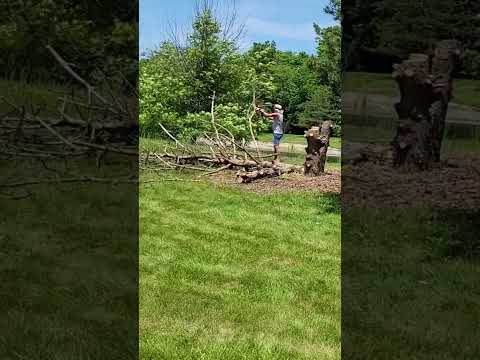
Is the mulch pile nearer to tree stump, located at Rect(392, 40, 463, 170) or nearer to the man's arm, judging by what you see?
tree stump, located at Rect(392, 40, 463, 170)

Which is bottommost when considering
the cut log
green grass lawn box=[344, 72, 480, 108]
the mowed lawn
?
the mowed lawn

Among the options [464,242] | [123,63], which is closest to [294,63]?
[123,63]

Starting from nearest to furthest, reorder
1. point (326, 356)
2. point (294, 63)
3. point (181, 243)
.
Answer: point (326, 356) → point (181, 243) → point (294, 63)

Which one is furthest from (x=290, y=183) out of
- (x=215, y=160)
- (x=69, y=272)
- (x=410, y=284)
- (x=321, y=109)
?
(x=321, y=109)

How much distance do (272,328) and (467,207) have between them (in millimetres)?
A: 3606

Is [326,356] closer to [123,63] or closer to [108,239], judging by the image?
[108,239]

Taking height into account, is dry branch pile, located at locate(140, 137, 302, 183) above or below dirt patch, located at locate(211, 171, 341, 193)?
above

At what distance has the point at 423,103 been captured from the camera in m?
7.36

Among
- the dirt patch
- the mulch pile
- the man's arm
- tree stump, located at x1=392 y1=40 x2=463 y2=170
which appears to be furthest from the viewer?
the man's arm

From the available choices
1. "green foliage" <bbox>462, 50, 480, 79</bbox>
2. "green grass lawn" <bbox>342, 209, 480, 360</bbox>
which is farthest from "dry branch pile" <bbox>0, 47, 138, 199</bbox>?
"green foliage" <bbox>462, 50, 480, 79</bbox>

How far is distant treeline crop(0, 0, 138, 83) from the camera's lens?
10.4 meters

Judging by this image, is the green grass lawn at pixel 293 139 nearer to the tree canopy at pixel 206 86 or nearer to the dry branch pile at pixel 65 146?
the tree canopy at pixel 206 86

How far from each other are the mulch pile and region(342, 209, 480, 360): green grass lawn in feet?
1.01

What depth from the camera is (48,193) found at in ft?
22.8
